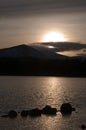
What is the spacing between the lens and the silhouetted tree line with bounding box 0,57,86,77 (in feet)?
418

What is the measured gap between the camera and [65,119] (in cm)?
3309

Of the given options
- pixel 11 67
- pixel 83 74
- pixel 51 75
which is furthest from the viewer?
pixel 51 75

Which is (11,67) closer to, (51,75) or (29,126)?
(51,75)

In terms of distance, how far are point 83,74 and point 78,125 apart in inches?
A: 3774

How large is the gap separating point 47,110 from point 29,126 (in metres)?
6.56

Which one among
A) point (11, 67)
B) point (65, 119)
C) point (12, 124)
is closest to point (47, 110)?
point (65, 119)

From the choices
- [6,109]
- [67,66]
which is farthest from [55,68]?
[6,109]

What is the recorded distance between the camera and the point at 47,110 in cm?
3638

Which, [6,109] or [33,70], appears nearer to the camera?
[6,109]

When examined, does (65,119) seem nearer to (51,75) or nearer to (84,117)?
(84,117)

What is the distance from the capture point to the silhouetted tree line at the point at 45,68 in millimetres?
127387

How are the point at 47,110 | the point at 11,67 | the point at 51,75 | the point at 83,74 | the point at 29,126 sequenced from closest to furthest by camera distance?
1. the point at 29,126
2. the point at 47,110
3. the point at 83,74
4. the point at 11,67
5. the point at 51,75

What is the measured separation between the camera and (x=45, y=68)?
132250mm

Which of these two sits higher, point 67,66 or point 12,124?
point 67,66
